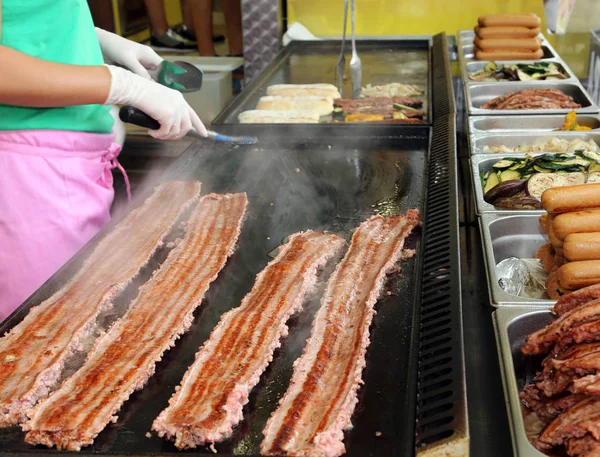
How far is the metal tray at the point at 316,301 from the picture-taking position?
173 centimetres

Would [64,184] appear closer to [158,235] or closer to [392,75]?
[158,235]

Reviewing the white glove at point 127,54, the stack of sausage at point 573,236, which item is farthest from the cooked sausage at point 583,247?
the white glove at point 127,54

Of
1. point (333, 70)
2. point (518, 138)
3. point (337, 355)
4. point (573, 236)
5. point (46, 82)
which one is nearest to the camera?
point (337, 355)

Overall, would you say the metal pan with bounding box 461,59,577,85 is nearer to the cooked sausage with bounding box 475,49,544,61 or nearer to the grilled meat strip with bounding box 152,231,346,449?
the cooked sausage with bounding box 475,49,544,61

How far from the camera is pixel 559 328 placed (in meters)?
1.84

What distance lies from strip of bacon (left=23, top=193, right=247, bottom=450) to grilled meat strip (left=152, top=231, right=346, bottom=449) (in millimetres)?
156

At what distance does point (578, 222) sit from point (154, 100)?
1.86 m

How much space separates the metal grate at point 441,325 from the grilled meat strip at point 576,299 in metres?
0.30

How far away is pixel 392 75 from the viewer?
5.64 meters

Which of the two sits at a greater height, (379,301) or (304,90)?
(379,301)

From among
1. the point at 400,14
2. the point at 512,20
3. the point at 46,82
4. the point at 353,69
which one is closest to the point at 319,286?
the point at 46,82

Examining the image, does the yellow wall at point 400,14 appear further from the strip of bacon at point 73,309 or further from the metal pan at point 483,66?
the strip of bacon at point 73,309

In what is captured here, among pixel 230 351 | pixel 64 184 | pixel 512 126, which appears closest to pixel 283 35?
pixel 512 126

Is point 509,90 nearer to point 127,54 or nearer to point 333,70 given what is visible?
point 333,70
